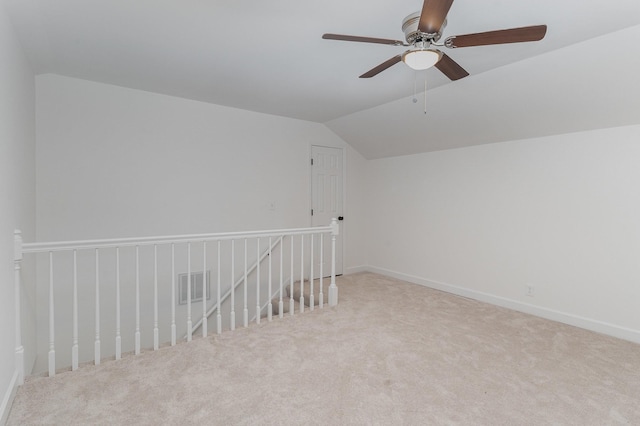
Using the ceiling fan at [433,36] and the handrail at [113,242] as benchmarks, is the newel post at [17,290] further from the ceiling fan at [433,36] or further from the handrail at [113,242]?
the ceiling fan at [433,36]

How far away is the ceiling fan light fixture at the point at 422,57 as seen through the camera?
72.0 inches

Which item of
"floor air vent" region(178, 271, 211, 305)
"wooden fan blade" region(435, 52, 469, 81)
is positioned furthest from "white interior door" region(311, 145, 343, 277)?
"wooden fan blade" region(435, 52, 469, 81)

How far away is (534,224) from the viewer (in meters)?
3.55

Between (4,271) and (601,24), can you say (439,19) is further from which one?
(4,271)

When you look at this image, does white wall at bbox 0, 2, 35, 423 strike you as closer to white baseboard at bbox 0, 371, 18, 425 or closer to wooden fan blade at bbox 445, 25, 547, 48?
white baseboard at bbox 0, 371, 18, 425

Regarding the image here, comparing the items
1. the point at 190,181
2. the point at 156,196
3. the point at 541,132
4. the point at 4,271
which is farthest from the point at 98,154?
the point at 541,132

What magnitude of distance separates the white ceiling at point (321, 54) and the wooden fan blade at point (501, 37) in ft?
0.96

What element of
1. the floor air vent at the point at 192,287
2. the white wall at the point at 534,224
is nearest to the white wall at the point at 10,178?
the floor air vent at the point at 192,287

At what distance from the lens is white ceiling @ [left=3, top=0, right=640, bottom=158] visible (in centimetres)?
200

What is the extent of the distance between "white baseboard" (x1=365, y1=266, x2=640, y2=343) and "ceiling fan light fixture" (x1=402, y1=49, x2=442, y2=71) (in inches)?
116

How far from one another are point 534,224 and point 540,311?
3.01ft

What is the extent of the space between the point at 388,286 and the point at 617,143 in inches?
114

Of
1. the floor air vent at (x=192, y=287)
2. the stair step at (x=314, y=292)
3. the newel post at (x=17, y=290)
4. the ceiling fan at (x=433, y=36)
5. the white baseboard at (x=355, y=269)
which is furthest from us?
the white baseboard at (x=355, y=269)

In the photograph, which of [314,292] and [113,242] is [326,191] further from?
[113,242]
